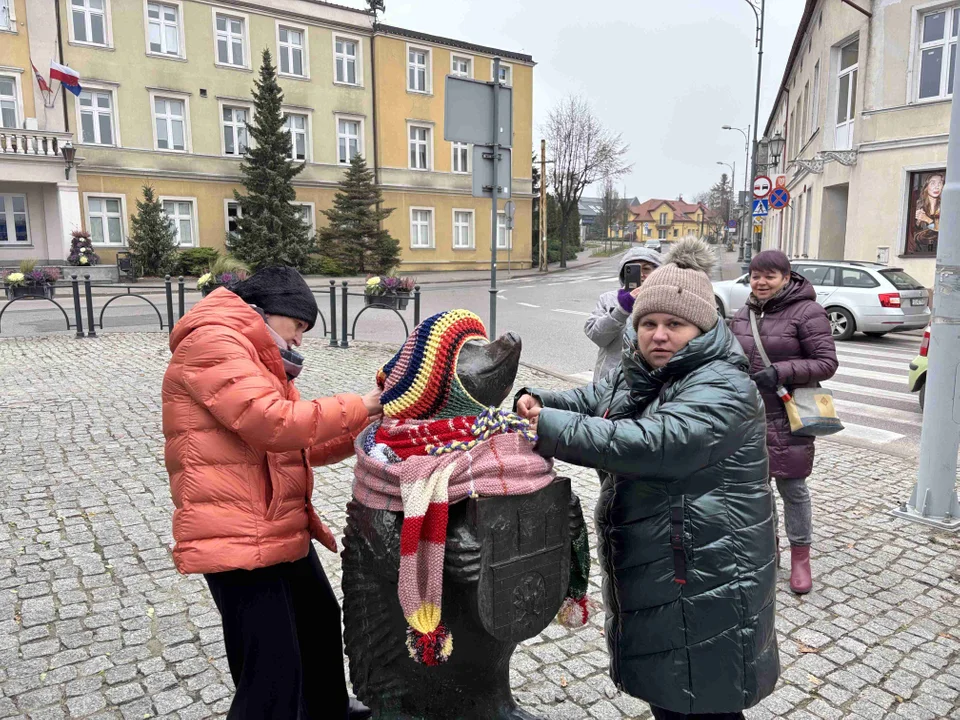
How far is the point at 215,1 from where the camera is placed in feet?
93.4

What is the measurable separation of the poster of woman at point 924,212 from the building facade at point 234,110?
825 inches

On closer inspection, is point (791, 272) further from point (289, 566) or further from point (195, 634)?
point (195, 634)

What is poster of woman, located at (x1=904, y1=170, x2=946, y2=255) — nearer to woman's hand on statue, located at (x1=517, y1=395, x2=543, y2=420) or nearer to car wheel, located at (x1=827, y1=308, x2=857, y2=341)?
car wheel, located at (x1=827, y1=308, x2=857, y2=341)

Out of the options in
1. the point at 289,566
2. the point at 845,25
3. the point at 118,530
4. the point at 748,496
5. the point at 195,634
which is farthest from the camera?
the point at 845,25

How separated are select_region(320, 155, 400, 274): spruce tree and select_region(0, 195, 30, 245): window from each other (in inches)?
425

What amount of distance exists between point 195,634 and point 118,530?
4.90ft

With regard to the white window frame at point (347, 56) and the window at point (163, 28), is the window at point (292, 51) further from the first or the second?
the window at point (163, 28)

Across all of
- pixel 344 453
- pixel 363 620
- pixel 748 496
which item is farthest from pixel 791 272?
pixel 363 620

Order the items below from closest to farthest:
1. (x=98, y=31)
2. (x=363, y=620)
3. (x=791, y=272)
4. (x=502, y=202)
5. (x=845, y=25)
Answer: (x=363, y=620)
(x=791, y=272)
(x=845, y=25)
(x=98, y=31)
(x=502, y=202)

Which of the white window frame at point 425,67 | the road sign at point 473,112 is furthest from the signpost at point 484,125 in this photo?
the white window frame at point 425,67

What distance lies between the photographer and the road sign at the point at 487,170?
315 inches

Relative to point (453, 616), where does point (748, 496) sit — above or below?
above

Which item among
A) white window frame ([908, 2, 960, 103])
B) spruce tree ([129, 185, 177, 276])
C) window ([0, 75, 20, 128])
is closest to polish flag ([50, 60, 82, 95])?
window ([0, 75, 20, 128])

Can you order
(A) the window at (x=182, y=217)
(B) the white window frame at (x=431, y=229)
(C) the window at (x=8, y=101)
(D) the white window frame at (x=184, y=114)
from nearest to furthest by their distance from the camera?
(C) the window at (x=8, y=101), (D) the white window frame at (x=184, y=114), (A) the window at (x=182, y=217), (B) the white window frame at (x=431, y=229)
